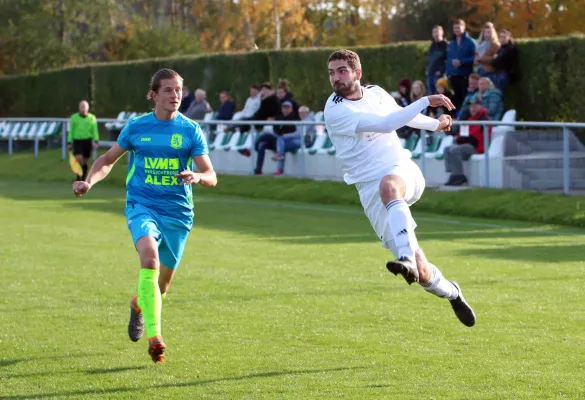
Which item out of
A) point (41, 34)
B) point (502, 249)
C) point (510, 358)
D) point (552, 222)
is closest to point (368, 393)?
point (510, 358)

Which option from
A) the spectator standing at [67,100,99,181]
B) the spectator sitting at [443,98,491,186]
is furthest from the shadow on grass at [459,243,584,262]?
the spectator standing at [67,100,99,181]

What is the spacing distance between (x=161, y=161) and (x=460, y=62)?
15.3m

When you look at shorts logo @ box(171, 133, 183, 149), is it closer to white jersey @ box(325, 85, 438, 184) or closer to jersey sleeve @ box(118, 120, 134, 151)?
jersey sleeve @ box(118, 120, 134, 151)

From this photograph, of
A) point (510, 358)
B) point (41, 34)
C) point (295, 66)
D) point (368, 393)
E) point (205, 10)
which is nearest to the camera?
point (368, 393)

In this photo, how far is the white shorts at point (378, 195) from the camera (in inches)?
349

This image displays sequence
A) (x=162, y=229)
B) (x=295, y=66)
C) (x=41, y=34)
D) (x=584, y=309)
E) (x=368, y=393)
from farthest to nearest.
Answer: (x=41, y=34)
(x=295, y=66)
(x=584, y=309)
(x=162, y=229)
(x=368, y=393)

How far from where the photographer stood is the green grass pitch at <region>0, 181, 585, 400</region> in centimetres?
777

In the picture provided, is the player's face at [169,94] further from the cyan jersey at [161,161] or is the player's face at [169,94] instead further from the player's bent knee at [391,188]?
the player's bent knee at [391,188]

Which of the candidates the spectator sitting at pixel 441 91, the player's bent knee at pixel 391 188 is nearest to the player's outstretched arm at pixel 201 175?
the player's bent knee at pixel 391 188

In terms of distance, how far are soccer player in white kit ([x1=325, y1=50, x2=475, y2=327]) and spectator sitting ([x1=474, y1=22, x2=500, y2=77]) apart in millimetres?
14052

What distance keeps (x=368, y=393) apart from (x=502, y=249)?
26.7ft

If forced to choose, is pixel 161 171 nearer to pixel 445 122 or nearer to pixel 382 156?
pixel 382 156

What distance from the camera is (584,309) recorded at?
1052 centimetres

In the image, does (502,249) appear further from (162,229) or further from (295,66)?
(295,66)
